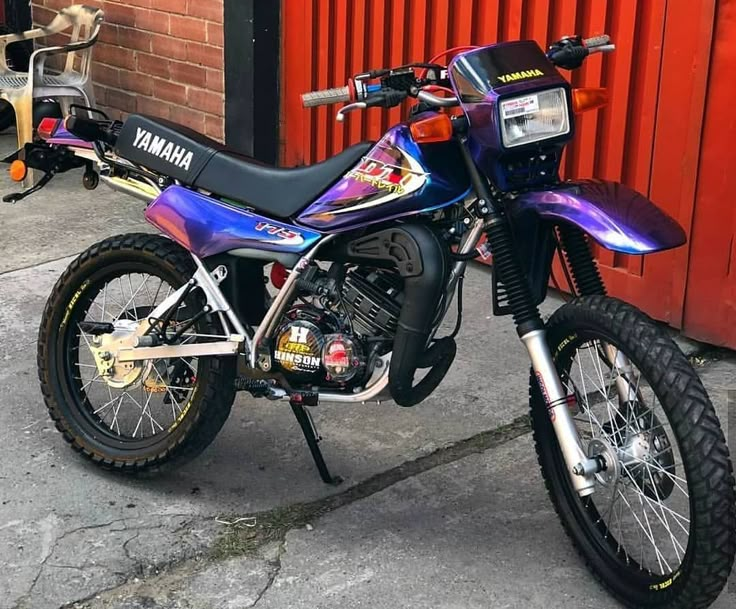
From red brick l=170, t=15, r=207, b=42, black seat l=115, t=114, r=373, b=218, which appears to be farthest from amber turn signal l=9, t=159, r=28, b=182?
red brick l=170, t=15, r=207, b=42

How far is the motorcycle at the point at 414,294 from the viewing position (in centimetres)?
290

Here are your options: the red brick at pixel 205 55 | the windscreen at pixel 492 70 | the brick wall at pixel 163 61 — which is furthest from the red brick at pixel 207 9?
the windscreen at pixel 492 70

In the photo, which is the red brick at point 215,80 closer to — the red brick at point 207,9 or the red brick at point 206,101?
the red brick at point 206,101

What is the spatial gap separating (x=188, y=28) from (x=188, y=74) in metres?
0.27

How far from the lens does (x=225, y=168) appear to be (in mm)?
3477

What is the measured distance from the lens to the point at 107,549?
3.31m

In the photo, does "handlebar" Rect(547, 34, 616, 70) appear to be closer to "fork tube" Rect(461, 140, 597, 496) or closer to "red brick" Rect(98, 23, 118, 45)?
"fork tube" Rect(461, 140, 597, 496)

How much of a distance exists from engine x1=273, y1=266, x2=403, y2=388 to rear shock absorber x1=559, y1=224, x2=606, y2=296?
1.59 feet

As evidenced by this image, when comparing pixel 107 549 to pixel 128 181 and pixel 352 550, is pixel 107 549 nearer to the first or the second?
pixel 352 550

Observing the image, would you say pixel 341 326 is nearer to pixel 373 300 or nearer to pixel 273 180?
pixel 373 300

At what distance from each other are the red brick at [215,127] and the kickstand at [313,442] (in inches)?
131

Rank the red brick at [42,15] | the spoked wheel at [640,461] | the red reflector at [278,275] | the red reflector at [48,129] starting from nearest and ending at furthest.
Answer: the spoked wheel at [640,461] → the red reflector at [278,275] → the red reflector at [48,129] → the red brick at [42,15]

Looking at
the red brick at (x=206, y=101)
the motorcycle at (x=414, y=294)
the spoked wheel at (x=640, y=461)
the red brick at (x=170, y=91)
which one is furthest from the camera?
the red brick at (x=170, y=91)

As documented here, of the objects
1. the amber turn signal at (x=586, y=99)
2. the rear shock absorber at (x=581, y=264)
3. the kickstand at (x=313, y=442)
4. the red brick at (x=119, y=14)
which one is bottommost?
the kickstand at (x=313, y=442)
